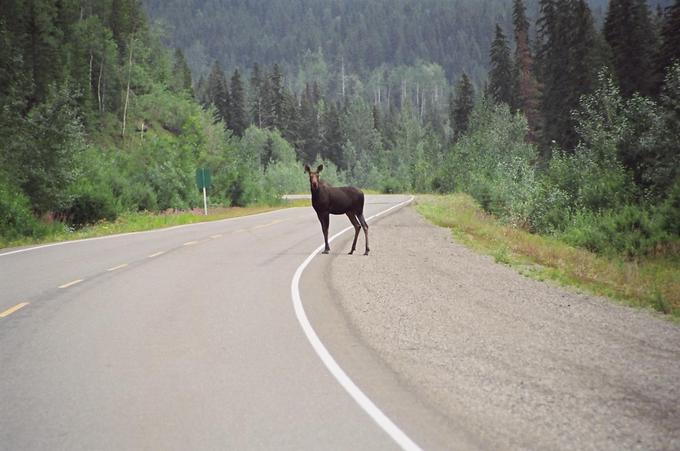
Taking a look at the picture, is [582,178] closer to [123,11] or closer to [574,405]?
[574,405]

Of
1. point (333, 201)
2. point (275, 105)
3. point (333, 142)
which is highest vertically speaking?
point (275, 105)

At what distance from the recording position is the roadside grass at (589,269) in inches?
426

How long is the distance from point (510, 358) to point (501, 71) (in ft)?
276

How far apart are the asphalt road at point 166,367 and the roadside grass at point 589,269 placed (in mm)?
5191

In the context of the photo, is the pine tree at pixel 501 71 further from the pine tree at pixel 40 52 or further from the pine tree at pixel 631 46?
the pine tree at pixel 40 52

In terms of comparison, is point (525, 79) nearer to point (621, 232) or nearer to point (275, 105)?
point (275, 105)

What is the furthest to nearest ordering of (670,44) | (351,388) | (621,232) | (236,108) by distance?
(236,108) → (670,44) → (621,232) → (351,388)

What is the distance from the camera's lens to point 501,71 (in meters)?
85.8

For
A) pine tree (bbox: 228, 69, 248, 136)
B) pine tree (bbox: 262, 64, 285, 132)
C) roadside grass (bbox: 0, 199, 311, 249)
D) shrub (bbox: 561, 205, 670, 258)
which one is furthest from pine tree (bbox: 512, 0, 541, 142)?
shrub (bbox: 561, 205, 670, 258)

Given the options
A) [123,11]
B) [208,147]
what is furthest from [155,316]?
[123,11]

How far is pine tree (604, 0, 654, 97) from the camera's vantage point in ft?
164

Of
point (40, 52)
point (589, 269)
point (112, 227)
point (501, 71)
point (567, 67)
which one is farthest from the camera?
point (501, 71)

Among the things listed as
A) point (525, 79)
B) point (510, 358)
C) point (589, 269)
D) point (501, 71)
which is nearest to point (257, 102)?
point (501, 71)

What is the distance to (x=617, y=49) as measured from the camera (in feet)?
171
